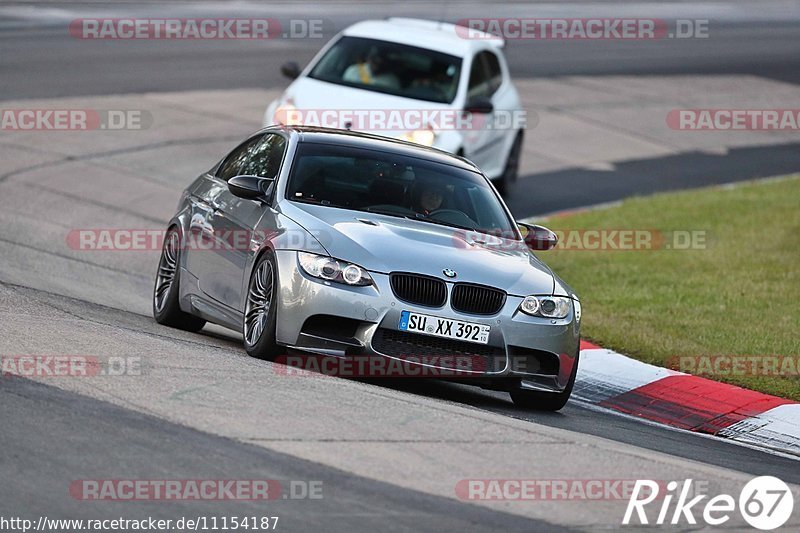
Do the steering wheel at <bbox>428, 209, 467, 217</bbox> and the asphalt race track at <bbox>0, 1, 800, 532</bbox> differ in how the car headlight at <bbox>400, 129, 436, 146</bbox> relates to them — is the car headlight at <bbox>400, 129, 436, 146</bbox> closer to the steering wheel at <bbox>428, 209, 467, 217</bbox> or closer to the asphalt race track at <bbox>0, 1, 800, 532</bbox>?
the asphalt race track at <bbox>0, 1, 800, 532</bbox>

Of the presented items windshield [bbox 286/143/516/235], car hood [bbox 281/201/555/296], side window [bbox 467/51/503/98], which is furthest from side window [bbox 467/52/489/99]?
car hood [bbox 281/201/555/296]

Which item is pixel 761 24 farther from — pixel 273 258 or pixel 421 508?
pixel 421 508

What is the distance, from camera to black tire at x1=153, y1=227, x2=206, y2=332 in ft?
35.8

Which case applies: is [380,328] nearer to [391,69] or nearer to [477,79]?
[391,69]

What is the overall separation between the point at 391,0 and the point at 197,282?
30.9 m

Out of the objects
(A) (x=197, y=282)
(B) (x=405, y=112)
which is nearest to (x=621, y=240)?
(B) (x=405, y=112)

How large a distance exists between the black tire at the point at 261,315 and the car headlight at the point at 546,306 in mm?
1511

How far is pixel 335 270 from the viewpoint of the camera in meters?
8.84

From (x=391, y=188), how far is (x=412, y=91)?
23.4 ft

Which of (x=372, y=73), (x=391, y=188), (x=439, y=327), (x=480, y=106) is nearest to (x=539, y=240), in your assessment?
(x=391, y=188)

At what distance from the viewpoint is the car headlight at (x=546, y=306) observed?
9.12m

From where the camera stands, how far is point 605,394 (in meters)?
10.8

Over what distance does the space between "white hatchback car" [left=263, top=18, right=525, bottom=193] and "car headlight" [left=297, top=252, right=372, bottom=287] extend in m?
7.16

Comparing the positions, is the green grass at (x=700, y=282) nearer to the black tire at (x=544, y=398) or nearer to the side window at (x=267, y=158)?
the black tire at (x=544, y=398)
